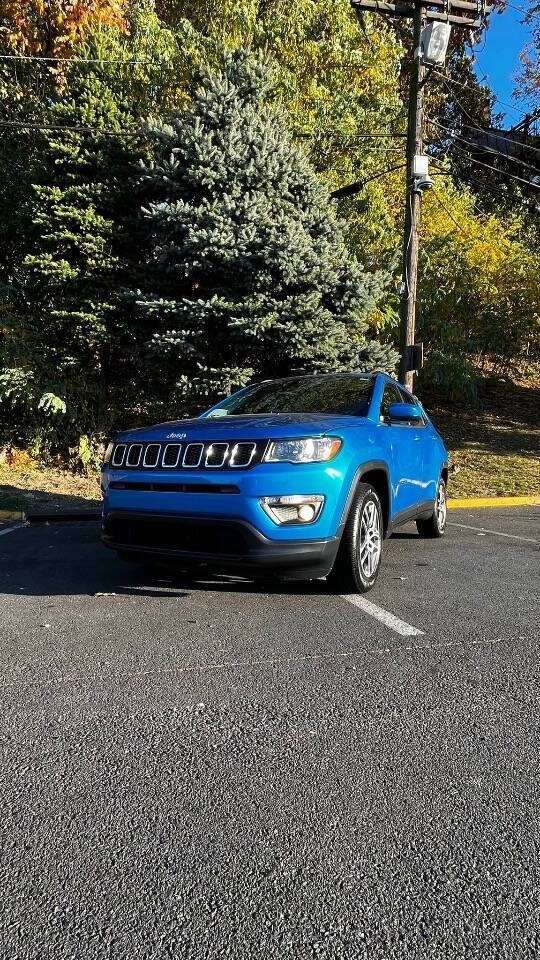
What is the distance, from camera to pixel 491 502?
997 centimetres

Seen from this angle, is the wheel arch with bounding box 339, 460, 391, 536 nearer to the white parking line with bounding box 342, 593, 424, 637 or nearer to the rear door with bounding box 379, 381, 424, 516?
the rear door with bounding box 379, 381, 424, 516

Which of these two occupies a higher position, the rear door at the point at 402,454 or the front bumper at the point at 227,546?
the rear door at the point at 402,454

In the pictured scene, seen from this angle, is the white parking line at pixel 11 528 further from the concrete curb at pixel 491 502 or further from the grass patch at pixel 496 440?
the grass patch at pixel 496 440

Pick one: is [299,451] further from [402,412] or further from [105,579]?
[105,579]

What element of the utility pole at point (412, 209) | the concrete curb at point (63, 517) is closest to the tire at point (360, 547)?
the concrete curb at point (63, 517)

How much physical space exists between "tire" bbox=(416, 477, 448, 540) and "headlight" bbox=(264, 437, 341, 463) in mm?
2919

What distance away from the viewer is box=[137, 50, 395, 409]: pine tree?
10438mm

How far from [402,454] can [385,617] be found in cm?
166

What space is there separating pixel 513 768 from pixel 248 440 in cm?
226

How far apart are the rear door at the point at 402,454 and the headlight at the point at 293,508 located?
117cm

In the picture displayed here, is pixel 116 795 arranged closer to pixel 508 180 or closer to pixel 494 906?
pixel 494 906

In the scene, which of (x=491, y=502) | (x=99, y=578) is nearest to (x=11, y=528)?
(x=99, y=578)

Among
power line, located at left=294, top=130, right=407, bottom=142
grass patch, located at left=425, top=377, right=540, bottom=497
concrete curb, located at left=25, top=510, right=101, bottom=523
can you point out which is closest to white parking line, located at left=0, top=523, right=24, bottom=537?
concrete curb, located at left=25, top=510, right=101, bottom=523

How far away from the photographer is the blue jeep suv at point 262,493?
376 centimetres
